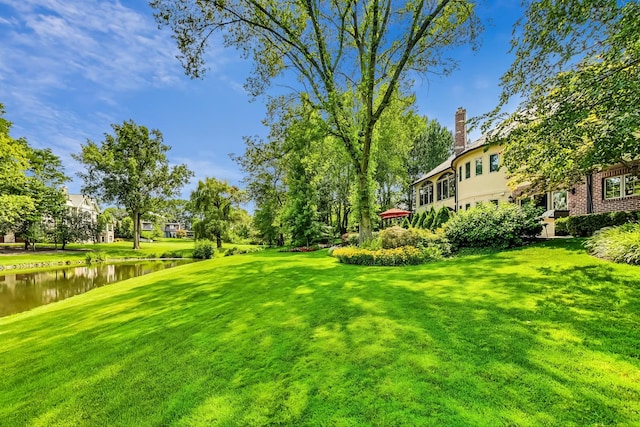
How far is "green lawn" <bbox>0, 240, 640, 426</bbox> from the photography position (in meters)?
2.65

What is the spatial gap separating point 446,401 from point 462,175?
72.6ft

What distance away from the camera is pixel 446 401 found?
264 centimetres

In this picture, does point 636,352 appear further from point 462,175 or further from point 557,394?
point 462,175

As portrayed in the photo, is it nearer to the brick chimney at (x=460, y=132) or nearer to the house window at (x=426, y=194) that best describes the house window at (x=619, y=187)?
the brick chimney at (x=460, y=132)

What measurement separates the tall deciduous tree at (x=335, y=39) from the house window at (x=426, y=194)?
668 inches

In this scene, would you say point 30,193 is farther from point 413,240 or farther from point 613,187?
point 613,187

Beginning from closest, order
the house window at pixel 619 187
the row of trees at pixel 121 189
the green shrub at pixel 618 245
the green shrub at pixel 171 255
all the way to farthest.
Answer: the green shrub at pixel 618 245
the house window at pixel 619 187
the green shrub at pixel 171 255
the row of trees at pixel 121 189

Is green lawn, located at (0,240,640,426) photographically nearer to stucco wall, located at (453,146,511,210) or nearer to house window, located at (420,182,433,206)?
stucco wall, located at (453,146,511,210)

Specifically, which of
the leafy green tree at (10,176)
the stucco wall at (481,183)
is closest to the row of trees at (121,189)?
the leafy green tree at (10,176)

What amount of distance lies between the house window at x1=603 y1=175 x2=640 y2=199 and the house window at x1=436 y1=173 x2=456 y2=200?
10.3 metres

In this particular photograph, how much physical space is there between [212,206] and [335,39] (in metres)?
23.6

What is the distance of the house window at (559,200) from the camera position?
53.2 ft

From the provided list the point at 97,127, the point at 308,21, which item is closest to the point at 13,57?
the point at 308,21

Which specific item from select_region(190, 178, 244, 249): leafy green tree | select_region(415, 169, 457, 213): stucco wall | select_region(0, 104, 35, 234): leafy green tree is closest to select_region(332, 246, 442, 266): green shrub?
select_region(415, 169, 457, 213): stucco wall
